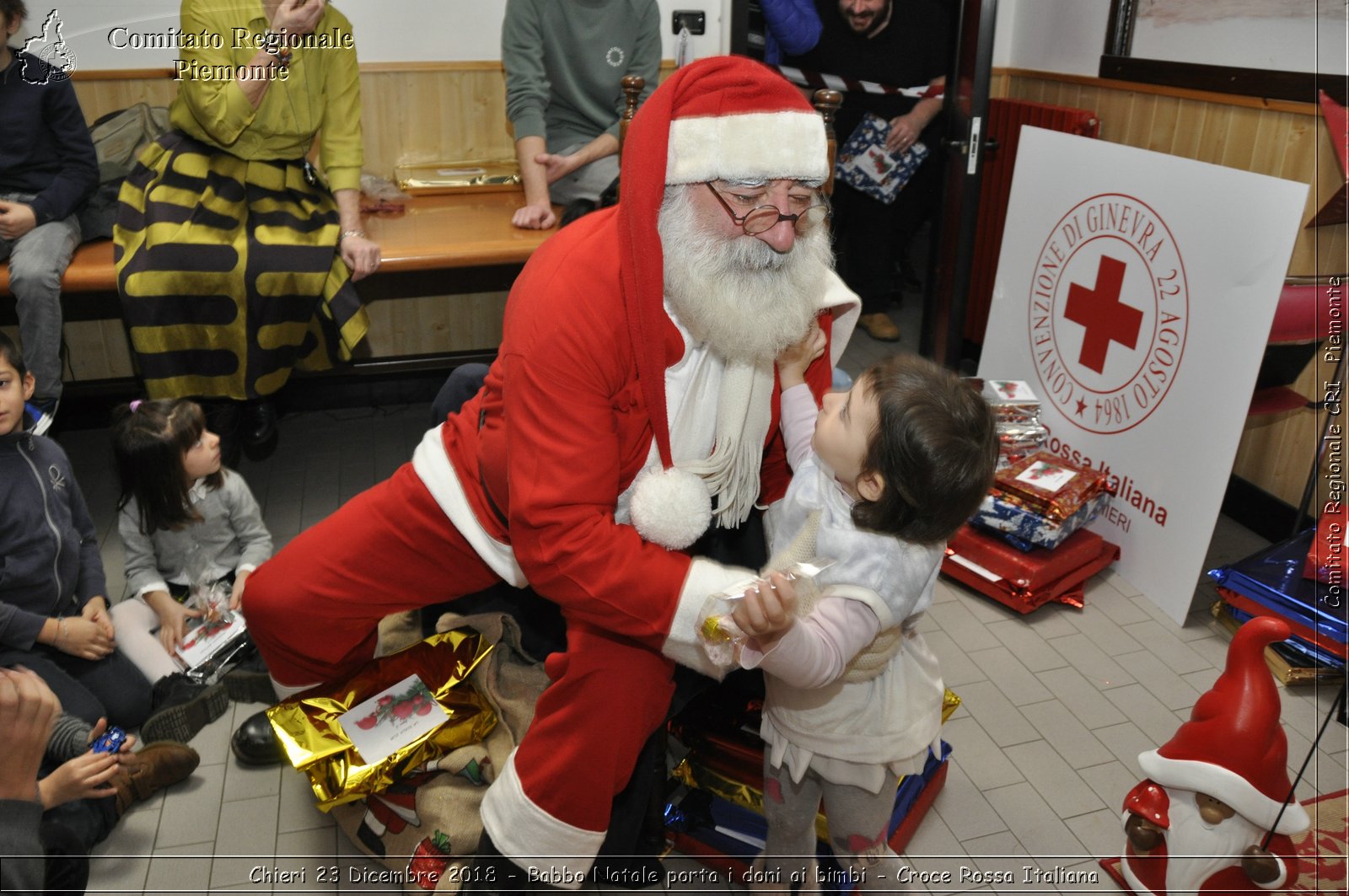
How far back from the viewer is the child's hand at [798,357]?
1759 millimetres

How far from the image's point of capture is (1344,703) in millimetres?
942

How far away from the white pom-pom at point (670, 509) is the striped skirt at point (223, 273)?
1.57m

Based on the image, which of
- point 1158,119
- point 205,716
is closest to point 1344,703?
point 205,716

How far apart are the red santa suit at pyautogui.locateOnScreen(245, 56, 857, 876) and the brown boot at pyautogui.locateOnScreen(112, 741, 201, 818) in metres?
0.71

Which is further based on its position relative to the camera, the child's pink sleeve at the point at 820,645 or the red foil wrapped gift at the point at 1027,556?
the red foil wrapped gift at the point at 1027,556

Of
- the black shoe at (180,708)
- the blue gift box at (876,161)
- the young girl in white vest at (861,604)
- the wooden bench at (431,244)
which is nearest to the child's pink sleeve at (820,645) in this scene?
the young girl in white vest at (861,604)

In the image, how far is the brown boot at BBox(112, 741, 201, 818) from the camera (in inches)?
73.7

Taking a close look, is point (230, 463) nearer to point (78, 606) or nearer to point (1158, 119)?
point (78, 606)

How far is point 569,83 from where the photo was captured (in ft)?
10.5

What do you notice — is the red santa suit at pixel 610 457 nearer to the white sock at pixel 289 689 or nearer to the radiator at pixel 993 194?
the white sock at pixel 289 689

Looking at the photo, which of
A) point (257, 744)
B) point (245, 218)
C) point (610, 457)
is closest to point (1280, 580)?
point (610, 457)

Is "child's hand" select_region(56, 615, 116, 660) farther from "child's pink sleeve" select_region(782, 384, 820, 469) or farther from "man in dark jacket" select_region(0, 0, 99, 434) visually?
"child's pink sleeve" select_region(782, 384, 820, 469)

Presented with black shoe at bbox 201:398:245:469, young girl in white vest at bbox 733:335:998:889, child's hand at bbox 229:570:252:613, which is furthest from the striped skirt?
young girl in white vest at bbox 733:335:998:889

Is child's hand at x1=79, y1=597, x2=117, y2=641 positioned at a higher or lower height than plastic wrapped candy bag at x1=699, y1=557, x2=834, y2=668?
lower
